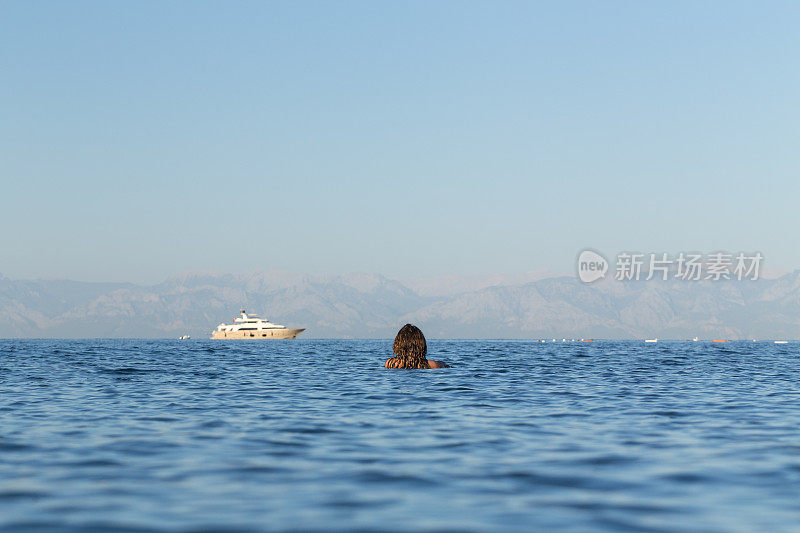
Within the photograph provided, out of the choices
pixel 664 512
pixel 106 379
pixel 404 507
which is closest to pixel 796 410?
pixel 664 512

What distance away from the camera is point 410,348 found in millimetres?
33594

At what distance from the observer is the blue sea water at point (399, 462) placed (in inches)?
320

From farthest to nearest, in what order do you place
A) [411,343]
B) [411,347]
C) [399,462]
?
1. [411,347]
2. [411,343]
3. [399,462]

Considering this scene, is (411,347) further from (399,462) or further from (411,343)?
(399,462)

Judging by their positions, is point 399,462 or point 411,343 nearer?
point 399,462

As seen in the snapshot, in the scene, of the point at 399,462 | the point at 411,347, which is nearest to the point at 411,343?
the point at 411,347

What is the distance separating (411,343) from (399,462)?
2203 cm

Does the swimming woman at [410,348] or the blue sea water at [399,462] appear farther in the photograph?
the swimming woman at [410,348]

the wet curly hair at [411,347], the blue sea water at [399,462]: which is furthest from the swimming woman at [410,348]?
the blue sea water at [399,462]

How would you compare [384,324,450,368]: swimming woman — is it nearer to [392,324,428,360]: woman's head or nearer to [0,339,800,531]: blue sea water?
[392,324,428,360]: woman's head

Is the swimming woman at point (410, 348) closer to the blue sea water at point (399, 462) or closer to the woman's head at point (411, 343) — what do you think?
the woman's head at point (411, 343)

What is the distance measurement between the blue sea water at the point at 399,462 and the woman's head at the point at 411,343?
1053 centimetres

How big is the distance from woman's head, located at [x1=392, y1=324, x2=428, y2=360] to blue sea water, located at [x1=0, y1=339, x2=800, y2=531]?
1053 cm

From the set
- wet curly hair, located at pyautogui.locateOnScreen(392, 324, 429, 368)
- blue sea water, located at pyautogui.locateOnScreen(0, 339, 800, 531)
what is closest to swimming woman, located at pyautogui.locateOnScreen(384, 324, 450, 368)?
wet curly hair, located at pyautogui.locateOnScreen(392, 324, 429, 368)
